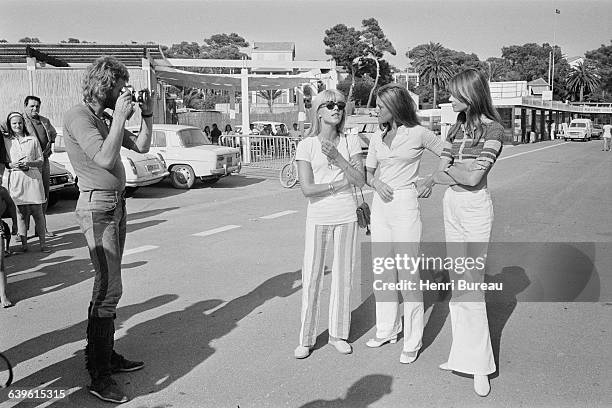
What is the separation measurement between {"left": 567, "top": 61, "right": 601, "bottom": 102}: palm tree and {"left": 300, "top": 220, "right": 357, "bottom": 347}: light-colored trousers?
98.5 metres

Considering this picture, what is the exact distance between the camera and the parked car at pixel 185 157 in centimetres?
1541

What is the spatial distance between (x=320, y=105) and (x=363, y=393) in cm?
201

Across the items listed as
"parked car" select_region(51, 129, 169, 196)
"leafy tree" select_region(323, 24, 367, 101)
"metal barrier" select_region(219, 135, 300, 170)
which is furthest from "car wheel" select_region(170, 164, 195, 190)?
"leafy tree" select_region(323, 24, 367, 101)

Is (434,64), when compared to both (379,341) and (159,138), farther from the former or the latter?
(379,341)

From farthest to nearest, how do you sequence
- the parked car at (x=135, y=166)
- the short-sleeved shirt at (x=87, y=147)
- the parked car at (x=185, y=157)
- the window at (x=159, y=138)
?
the window at (x=159, y=138), the parked car at (x=185, y=157), the parked car at (x=135, y=166), the short-sleeved shirt at (x=87, y=147)

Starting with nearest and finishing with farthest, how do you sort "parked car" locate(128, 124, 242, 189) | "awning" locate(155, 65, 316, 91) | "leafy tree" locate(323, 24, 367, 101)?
"parked car" locate(128, 124, 242, 189)
"awning" locate(155, 65, 316, 91)
"leafy tree" locate(323, 24, 367, 101)

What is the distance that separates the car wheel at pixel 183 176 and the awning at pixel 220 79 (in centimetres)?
752

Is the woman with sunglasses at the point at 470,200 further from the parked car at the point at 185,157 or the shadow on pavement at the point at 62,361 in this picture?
the parked car at the point at 185,157

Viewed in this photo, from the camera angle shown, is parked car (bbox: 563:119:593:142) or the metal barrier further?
parked car (bbox: 563:119:593:142)

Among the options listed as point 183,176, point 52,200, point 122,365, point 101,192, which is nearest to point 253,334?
point 122,365

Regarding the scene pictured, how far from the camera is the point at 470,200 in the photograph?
3.93 m

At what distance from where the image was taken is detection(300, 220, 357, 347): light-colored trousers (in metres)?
4.35

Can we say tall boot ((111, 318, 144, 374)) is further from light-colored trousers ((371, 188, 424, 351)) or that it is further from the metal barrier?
the metal barrier

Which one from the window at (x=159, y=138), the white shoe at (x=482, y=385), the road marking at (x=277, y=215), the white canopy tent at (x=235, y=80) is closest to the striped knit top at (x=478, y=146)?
the white shoe at (x=482, y=385)
